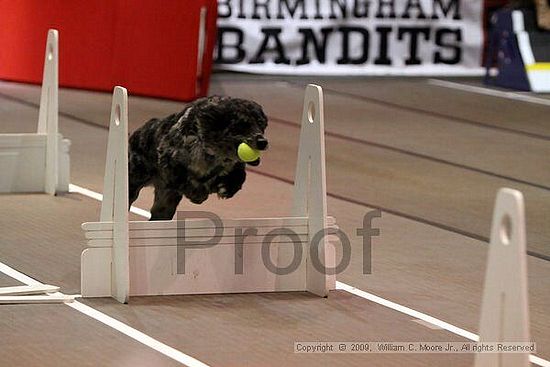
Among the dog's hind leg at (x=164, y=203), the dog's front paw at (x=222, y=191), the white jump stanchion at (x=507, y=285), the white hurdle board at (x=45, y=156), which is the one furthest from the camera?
the white hurdle board at (x=45, y=156)

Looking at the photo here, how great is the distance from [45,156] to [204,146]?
84.6 inches

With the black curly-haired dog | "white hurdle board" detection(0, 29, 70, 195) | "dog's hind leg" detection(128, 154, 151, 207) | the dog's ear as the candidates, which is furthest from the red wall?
the dog's ear

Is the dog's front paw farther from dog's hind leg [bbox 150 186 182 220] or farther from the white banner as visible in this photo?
the white banner

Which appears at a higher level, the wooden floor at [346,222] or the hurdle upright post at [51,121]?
the hurdle upright post at [51,121]

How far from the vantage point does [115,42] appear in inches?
387

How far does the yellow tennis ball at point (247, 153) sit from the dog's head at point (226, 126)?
0.10 ft

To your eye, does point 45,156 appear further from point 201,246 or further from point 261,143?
point 261,143

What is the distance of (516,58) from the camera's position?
11125 mm

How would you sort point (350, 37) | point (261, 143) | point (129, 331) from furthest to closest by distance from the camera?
point (350, 37) < point (261, 143) < point (129, 331)

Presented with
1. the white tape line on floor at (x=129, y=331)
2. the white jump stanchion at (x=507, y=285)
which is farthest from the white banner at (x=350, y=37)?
the white jump stanchion at (x=507, y=285)

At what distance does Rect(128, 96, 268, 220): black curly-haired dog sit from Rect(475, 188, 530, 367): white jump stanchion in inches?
54.8

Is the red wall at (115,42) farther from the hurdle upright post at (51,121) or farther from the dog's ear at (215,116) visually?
the dog's ear at (215,116)

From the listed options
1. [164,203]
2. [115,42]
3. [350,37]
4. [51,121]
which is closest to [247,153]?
[164,203]

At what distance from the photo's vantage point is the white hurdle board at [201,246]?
4.41 meters
